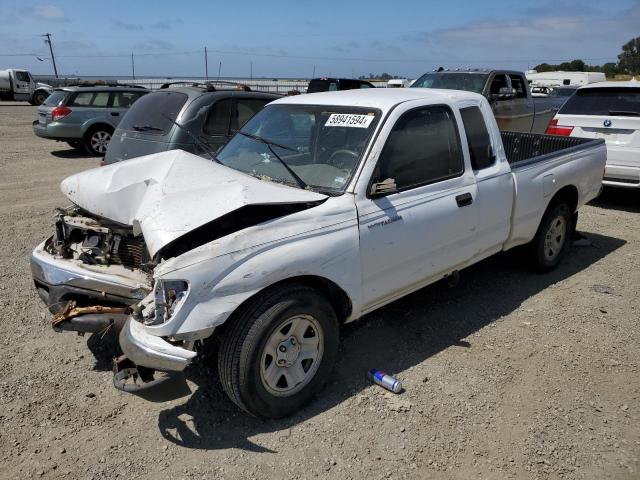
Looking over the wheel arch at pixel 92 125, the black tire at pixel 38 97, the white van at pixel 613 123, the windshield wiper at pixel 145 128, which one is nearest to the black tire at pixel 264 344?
the windshield wiper at pixel 145 128

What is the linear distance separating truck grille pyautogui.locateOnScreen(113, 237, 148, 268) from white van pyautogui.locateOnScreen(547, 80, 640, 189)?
23.3 feet

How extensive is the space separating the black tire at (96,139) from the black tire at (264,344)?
1148 cm

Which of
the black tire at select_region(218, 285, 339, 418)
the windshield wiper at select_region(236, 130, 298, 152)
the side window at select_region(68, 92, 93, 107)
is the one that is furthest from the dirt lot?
the side window at select_region(68, 92, 93, 107)

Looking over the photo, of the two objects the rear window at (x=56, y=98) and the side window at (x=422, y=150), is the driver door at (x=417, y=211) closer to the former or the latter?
the side window at (x=422, y=150)

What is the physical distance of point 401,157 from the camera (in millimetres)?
3705

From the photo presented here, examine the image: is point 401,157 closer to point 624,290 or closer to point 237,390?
point 237,390

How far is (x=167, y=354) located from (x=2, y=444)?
123 cm

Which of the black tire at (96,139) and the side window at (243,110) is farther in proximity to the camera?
the black tire at (96,139)

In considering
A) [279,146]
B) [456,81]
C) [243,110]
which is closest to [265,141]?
[279,146]

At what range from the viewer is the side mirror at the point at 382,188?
3383mm

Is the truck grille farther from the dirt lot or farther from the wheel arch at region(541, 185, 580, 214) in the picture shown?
the wheel arch at region(541, 185, 580, 214)

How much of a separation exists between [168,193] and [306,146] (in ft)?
3.52

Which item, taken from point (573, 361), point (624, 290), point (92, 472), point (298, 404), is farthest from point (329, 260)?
point (624, 290)

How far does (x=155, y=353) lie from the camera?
2.71 metres
